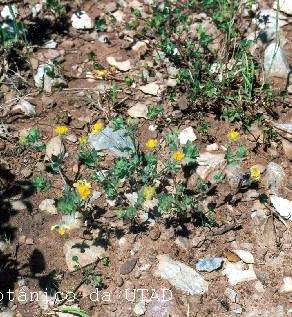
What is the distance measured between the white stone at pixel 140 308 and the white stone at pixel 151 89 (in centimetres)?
170

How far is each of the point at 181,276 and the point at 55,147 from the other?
4.33 ft

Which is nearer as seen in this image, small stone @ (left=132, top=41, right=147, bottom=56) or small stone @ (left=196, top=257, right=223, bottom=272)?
small stone @ (left=196, top=257, right=223, bottom=272)

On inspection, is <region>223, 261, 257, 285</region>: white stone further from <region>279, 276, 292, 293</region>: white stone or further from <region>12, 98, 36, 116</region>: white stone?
<region>12, 98, 36, 116</region>: white stone

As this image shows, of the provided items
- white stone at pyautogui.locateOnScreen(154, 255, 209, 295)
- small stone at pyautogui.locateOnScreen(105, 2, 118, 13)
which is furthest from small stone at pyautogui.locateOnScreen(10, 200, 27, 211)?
small stone at pyautogui.locateOnScreen(105, 2, 118, 13)

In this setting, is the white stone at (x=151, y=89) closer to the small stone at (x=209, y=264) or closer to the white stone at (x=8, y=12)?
the white stone at (x=8, y=12)

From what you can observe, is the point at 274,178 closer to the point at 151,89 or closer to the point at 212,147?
the point at 212,147

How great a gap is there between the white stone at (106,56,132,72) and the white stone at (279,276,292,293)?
6.91 feet

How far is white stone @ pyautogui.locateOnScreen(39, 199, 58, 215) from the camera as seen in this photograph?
11.1ft

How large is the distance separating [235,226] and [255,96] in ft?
3.68

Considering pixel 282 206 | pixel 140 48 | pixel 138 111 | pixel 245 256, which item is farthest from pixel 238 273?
pixel 140 48

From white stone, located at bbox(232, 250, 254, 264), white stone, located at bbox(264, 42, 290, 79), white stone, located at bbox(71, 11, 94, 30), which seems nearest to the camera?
white stone, located at bbox(232, 250, 254, 264)

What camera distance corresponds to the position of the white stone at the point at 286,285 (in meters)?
3.05

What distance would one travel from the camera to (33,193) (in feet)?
11.4

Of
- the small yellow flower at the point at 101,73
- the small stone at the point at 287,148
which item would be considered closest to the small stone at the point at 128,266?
the small stone at the point at 287,148
